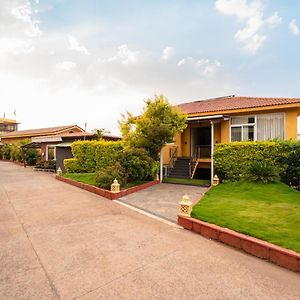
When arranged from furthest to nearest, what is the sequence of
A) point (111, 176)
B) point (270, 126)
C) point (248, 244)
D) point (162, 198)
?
point (270, 126) < point (111, 176) < point (162, 198) < point (248, 244)

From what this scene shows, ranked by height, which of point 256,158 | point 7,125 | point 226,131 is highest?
point 7,125

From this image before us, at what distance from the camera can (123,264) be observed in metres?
4.08

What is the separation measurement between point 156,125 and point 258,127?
6584 millimetres

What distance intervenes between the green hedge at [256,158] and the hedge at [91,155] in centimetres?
707

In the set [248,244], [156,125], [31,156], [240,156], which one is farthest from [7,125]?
[248,244]

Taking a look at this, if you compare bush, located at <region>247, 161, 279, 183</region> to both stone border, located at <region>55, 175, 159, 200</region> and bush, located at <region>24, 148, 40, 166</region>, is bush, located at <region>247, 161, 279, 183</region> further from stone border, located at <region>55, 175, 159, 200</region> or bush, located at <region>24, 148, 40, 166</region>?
bush, located at <region>24, 148, 40, 166</region>

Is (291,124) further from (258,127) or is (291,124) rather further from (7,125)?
(7,125)

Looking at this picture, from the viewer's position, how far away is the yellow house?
13.1 meters

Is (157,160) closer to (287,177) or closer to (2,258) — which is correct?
(287,177)

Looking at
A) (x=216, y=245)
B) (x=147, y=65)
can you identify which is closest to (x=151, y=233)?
(x=216, y=245)

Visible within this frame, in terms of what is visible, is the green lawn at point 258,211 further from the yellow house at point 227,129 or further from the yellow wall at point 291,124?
the yellow wall at point 291,124

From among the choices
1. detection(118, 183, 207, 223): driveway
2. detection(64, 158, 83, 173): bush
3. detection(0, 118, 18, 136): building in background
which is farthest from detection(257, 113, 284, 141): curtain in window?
detection(0, 118, 18, 136): building in background

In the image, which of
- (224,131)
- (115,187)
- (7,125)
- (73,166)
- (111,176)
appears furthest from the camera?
(7,125)

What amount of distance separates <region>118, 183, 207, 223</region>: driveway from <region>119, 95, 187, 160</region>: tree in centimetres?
271
